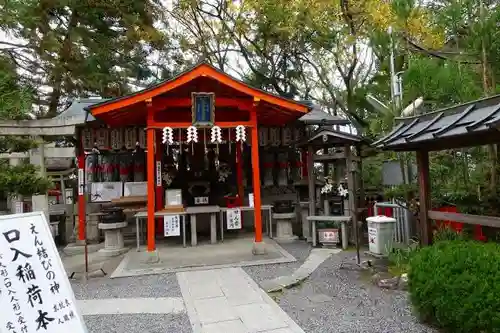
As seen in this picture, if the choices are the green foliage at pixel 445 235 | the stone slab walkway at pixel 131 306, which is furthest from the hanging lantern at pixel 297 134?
the stone slab walkway at pixel 131 306

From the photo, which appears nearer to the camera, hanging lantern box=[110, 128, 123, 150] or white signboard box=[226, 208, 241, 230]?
white signboard box=[226, 208, 241, 230]

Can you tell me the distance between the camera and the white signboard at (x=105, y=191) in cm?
1092

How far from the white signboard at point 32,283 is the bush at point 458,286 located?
3565 mm

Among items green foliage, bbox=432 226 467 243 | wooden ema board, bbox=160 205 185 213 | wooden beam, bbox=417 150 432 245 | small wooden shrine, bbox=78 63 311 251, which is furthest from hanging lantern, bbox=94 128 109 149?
green foliage, bbox=432 226 467 243

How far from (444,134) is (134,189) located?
8964 mm

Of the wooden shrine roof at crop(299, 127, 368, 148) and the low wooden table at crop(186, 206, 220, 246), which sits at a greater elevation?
the wooden shrine roof at crop(299, 127, 368, 148)

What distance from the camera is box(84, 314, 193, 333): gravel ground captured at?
178 inches

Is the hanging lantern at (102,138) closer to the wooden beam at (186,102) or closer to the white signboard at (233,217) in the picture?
the wooden beam at (186,102)

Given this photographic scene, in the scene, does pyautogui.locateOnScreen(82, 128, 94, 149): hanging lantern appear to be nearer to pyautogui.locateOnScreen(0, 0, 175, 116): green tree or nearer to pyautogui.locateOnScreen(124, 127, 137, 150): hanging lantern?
pyautogui.locateOnScreen(124, 127, 137, 150): hanging lantern

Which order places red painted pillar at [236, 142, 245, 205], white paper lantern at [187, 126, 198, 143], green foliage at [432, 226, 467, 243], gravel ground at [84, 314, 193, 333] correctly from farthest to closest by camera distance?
red painted pillar at [236, 142, 245, 205], white paper lantern at [187, 126, 198, 143], green foliage at [432, 226, 467, 243], gravel ground at [84, 314, 193, 333]

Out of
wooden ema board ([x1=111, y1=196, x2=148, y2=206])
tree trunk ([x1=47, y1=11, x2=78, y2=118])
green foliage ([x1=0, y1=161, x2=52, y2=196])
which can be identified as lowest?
wooden ema board ([x1=111, y1=196, x2=148, y2=206])

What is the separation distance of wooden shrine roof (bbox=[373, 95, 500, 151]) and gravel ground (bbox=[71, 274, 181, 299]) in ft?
14.3

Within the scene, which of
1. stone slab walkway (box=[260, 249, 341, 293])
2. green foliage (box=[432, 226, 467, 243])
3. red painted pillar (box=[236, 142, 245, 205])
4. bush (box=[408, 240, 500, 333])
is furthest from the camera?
red painted pillar (box=[236, 142, 245, 205])

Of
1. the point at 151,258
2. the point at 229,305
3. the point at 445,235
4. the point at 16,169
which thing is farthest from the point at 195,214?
the point at 445,235
